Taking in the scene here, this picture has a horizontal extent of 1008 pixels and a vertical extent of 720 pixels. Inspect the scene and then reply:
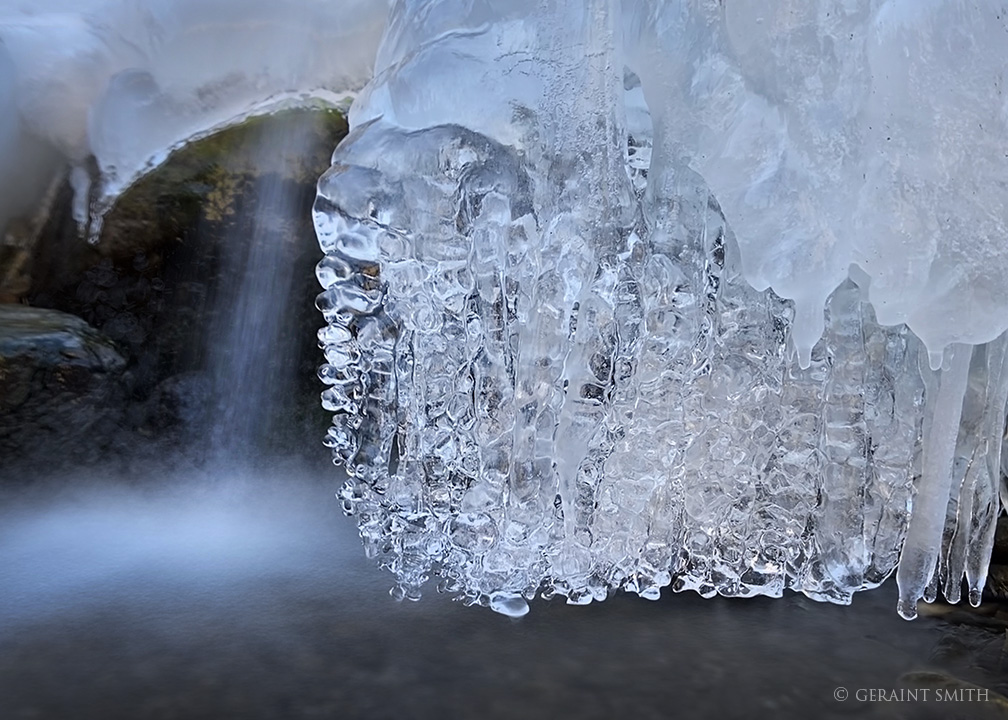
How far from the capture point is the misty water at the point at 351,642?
1899mm

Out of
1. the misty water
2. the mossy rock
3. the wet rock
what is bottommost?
the misty water

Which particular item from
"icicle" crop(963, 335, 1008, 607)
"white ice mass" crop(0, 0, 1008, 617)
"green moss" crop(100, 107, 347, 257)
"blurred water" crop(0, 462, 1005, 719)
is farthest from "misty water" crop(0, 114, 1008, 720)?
"green moss" crop(100, 107, 347, 257)

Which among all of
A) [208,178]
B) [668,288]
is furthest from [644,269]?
[208,178]

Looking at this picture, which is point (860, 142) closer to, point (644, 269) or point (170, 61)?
point (644, 269)

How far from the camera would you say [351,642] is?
2.19 metres

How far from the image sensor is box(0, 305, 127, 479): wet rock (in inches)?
131

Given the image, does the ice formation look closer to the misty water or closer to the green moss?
the misty water

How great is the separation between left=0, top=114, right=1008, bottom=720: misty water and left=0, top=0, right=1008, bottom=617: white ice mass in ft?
0.59

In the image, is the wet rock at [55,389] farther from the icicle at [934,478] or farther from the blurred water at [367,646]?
the icicle at [934,478]

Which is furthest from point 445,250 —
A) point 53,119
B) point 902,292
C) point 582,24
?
point 53,119

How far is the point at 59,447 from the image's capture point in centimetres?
354

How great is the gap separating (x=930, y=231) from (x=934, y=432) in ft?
1.81

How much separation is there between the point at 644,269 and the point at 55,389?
2776mm

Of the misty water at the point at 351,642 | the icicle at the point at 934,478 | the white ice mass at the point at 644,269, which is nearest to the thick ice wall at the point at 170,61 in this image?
the white ice mass at the point at 644,269
